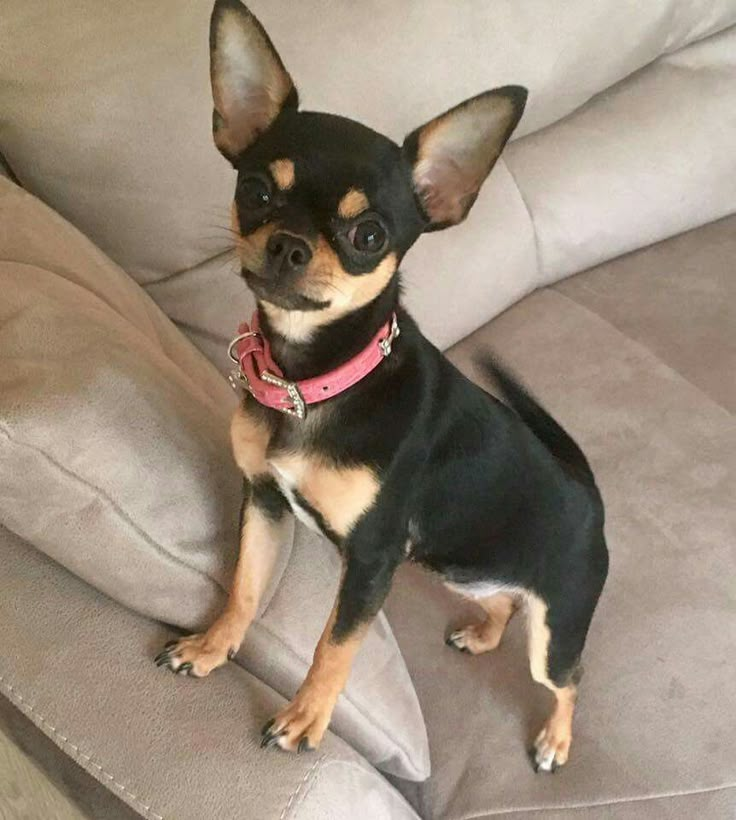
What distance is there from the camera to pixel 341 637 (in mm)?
917

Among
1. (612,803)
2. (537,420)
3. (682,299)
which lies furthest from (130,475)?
(682,299)

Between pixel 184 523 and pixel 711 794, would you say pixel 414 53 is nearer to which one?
pixel 184 523

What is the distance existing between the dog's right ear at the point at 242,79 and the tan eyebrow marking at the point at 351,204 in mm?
169

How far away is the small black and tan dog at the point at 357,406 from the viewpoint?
0.84m

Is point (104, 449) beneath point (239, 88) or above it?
beneath

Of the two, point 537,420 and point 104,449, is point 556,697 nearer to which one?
point 537,420

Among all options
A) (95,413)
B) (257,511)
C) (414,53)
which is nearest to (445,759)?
(257,511)

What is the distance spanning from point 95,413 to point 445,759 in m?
0.64

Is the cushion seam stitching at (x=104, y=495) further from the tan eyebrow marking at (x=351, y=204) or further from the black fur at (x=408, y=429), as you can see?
the tan eyebrow marking at (x=351, y=204)

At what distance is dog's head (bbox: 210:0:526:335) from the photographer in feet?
2.71

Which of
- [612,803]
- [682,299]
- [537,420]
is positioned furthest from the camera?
[682,299]

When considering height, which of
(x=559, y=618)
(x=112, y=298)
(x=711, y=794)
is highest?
(x=112, y=298)

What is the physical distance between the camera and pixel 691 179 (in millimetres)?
1809

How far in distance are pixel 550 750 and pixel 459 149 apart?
0.73 metres
